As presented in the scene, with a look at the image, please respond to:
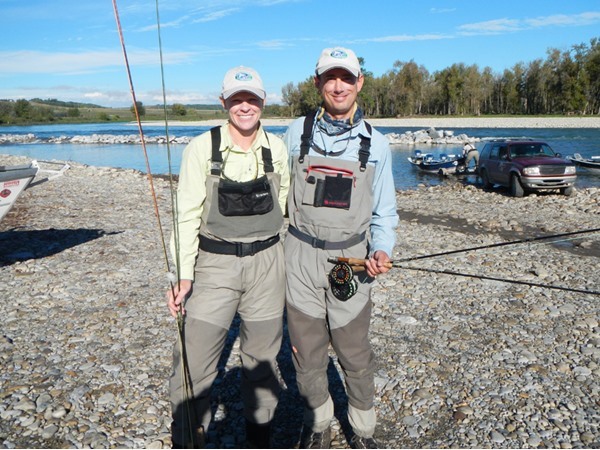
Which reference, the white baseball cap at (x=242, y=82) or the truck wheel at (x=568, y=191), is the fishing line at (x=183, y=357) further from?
the truck wheel at (x=568, y=191)

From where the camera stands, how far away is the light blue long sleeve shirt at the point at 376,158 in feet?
10.8

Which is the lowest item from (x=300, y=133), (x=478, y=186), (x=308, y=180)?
(x=478, y=186)

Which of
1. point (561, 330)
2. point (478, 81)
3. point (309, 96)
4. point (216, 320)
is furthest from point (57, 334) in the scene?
point (478, 81)

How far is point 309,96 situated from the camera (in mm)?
115562

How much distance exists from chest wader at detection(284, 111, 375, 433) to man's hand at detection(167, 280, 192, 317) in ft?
2.28

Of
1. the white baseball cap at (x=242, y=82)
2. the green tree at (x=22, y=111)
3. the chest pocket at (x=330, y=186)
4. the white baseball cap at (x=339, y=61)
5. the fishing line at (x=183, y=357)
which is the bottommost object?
the fishing line at (x=183, y=357)

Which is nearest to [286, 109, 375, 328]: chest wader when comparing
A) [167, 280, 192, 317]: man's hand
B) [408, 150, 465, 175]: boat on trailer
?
[167, 280, 192, 317]: man's hand

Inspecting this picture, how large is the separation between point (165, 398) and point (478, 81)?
→ 12230cm

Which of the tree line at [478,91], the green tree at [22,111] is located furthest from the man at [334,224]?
the green tree at [22,111]

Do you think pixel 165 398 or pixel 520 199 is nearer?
pixel 165 398

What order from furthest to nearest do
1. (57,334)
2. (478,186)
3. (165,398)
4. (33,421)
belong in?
1. (478,186)
2. (57,334)
3. (165,398)
4. (33,421)

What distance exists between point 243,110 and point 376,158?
Answer: 3.10 ft

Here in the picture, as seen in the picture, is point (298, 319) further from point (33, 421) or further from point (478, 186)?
point (478, 186)

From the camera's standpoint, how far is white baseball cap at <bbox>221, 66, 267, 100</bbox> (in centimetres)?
307
